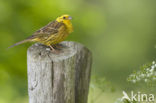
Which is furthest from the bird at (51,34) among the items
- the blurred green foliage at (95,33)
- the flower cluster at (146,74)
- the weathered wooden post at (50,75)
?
the blurred green foliage at (95,33)

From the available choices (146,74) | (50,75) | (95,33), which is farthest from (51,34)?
(95,33)

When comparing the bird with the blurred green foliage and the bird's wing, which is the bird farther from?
the blurred green foliage

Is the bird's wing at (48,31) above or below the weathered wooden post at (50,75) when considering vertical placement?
above

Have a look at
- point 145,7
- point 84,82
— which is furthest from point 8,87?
point 145,7

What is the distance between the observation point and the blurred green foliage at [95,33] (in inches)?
231

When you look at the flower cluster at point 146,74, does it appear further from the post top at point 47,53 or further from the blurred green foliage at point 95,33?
the blurred green foliage at point 95,33

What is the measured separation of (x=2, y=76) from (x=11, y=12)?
99 centimetres

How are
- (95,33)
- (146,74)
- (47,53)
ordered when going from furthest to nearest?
(95,33) → (47,53) → (146,74)

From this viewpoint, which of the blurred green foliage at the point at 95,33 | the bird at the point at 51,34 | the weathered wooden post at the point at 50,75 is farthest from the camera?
the blurred green foliage at the point at 95,33

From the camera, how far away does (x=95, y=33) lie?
752 centimetres

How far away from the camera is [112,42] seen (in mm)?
9852

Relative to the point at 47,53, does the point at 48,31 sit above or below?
above

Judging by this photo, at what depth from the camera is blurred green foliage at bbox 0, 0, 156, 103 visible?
5.87 meters

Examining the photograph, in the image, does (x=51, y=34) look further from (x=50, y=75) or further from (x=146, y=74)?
(x=146, y=74)
